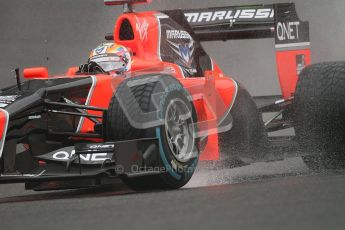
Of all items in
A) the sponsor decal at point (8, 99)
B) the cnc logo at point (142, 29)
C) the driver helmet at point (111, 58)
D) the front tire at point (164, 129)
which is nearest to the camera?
the front tire at point (164, 129)

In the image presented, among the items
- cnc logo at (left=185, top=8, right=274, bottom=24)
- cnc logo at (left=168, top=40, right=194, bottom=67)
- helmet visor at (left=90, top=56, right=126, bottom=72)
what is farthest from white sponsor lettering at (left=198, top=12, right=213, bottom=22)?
helmet visor at (left=90, top=56, right=126, bottom=72)

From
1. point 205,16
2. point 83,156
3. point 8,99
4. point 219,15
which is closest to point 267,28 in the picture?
point 219,15

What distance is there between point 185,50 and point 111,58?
117 cm

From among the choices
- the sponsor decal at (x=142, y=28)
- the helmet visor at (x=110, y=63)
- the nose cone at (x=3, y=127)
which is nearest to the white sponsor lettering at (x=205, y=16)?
the sponsor decal at (x=142, y=28)

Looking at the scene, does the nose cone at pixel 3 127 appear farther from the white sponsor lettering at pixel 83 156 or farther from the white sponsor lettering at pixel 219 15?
the white sponsor lettering at pixel 219 15

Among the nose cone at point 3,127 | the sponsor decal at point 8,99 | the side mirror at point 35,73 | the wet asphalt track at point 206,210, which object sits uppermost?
the side mirror at point 35,73

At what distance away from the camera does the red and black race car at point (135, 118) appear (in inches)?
265

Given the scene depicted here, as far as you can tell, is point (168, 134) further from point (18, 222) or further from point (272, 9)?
point (272, 9)

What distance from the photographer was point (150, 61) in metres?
8.63

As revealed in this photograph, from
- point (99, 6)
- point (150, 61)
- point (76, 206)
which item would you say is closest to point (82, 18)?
point (99, 6)

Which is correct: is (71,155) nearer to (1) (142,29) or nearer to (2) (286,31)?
(1) (142,29)

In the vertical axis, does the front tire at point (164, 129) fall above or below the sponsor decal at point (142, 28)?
below

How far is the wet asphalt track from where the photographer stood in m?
4.50

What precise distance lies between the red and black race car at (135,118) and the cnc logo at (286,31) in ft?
2.55
